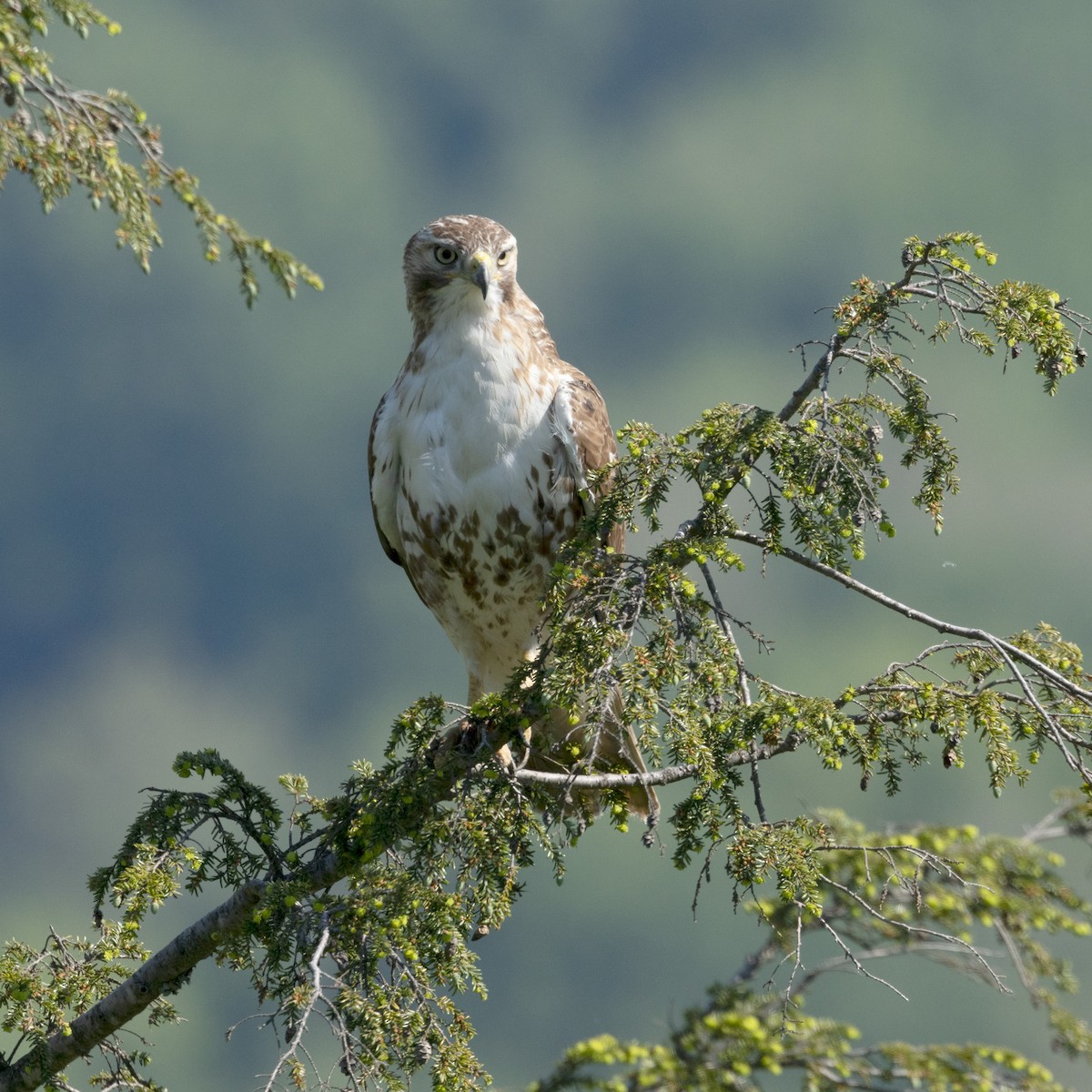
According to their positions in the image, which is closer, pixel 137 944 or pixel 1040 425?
pixel 137 944

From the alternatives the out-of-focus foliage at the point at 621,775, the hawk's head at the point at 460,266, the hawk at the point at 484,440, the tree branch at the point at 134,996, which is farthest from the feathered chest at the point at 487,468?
the tree branch at the point at 134,996

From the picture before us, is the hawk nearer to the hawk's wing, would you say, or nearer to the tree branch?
the hawk's wing

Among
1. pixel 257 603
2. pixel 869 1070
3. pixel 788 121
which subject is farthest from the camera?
pixel 788 121

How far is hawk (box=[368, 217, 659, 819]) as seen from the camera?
5.07 meters

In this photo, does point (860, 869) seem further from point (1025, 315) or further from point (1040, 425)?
point (1040, 425)

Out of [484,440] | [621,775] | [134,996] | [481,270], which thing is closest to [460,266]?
[481,270]

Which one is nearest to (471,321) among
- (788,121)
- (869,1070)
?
(869,1070)

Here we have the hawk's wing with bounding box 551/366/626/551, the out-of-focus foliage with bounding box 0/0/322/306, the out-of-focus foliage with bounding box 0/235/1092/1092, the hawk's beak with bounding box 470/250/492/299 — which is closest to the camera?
the out-of-focus foliage with bounding box 0/0/322/306

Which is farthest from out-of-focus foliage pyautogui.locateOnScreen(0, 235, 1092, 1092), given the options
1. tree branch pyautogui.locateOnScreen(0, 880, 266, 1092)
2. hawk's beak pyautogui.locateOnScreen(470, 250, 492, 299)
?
hawk's beak pyautogui.locateOnScreen(470, 250, 492, 299)

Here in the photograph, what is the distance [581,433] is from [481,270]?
24.9 inches

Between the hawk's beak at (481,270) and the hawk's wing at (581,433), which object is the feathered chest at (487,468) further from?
the hawk's beak at (481,270)

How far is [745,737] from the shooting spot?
3623mm

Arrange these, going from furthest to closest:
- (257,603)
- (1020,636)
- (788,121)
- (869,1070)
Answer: (788,121) < (257,603) < (869,1070) < (1020,636)

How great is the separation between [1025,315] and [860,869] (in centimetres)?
242
